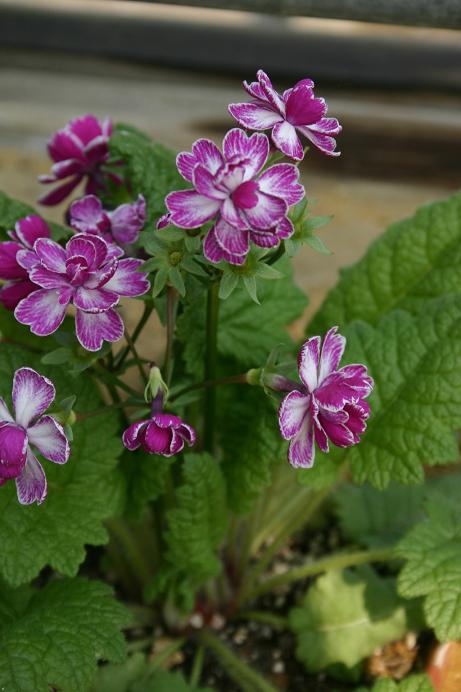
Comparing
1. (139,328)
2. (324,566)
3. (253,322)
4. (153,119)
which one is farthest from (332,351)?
(153,119)

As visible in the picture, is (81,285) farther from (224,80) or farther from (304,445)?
(224,80)

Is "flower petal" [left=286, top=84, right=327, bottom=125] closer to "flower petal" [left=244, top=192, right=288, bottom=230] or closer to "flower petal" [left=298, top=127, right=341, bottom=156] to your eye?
"flower petal" [left=298, top=127, right=341, bottom=156]

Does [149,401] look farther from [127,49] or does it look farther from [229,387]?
[127,49]

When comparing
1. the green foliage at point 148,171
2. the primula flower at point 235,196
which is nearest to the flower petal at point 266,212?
the primula flower at point 235,196

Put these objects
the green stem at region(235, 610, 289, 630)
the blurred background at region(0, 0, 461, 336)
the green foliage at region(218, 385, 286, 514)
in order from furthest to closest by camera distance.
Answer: the blurred background at region(0, 0, 461, 336)
the green stem at region(235, 610, 289, 630)
the green foliage at region(218, 385, 286, 514)

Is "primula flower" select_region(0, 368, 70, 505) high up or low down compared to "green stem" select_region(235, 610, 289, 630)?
up

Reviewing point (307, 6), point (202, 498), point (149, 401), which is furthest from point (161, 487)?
point (307, 6)

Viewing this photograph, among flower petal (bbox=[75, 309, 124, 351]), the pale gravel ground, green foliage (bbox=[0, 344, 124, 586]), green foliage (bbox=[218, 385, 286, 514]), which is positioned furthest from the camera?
the pale gravel ground

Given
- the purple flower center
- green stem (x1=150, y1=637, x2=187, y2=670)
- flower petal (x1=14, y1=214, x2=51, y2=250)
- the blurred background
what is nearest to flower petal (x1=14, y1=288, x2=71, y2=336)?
flower petal (x1=14, y1=214, x2=51, y2=250)
